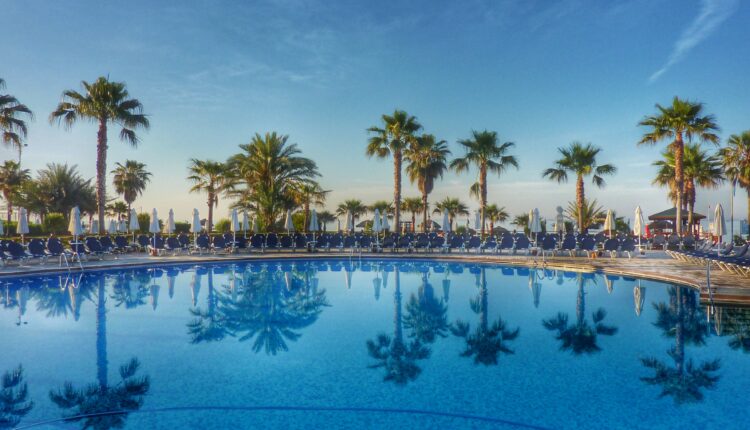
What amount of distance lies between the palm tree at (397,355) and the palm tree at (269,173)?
60.5ft

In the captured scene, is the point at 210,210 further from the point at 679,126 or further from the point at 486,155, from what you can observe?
the point at 679,126

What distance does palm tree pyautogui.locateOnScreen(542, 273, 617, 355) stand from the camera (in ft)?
Answer: 20.5

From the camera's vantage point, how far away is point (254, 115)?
80.5ft

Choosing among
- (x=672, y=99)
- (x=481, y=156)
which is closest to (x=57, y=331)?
(x=481, y=156)

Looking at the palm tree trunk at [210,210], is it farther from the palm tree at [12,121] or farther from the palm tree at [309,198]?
the palm tree at [12,121]

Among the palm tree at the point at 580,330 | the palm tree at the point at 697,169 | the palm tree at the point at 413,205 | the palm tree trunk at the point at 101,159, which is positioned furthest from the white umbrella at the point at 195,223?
the palm tree at the point at 697,169

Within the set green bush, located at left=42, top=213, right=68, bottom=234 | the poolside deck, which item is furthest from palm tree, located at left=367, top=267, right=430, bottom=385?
green bush, located at left=42, top=213, right=68, bottom=234

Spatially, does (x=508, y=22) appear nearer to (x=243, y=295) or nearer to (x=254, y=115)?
(x=254, y=115)

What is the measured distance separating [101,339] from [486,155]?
21.2 metres

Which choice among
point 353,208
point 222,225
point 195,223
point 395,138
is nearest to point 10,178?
point 222,225

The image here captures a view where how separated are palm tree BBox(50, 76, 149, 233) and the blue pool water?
11386 mm

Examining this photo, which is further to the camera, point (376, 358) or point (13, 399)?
point (376, 358)

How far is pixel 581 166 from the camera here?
77.4ft

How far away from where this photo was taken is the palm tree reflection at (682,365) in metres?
4.68
